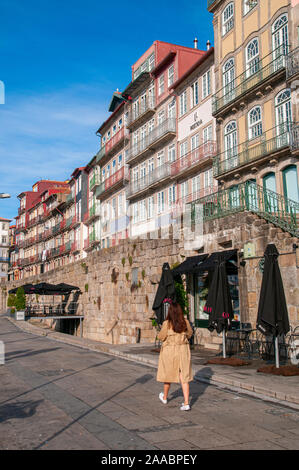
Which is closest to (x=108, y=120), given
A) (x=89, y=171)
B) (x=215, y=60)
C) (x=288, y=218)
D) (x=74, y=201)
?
(x=89, y=171)

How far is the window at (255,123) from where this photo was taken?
20.6 meters

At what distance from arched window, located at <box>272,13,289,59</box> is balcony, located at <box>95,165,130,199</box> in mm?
17417

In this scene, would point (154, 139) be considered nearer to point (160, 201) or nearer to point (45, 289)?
point (160, 201)

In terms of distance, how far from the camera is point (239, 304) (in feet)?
43.2

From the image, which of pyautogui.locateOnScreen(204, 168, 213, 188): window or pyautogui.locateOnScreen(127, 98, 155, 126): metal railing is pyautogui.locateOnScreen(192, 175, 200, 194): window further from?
pyautogui.locateOnScreen(127, 98, 155, 126): metal railing

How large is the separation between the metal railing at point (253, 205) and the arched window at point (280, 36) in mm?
7857

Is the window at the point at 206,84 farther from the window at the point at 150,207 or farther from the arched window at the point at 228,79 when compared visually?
the window at the point at 150,207

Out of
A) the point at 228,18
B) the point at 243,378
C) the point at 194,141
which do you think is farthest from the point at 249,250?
the point at 228,18

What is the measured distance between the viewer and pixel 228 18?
75.6 feet

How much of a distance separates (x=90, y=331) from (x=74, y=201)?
1042 inches

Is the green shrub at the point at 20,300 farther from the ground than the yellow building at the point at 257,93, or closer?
closer

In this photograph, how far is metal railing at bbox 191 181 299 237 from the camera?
41.0 feet

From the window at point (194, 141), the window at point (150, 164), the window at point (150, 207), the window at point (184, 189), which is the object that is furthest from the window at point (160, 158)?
the window at point (194, 141)
